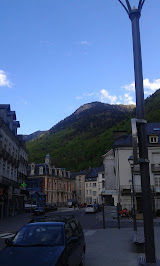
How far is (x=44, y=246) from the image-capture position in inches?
212

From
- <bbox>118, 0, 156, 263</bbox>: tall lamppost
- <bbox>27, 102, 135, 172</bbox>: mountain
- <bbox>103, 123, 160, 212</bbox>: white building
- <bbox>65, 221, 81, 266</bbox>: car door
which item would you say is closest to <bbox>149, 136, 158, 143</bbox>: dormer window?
<bbox>103, 123, 160, 212</bbox>: white building

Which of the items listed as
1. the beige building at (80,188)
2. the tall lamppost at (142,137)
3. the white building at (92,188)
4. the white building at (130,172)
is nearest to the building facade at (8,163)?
the white building at (130,172)

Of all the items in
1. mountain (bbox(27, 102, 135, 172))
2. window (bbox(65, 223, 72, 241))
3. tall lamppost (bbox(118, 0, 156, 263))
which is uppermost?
mountain (bbox(27, 102, 135, 172))

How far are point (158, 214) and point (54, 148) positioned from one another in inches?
5318

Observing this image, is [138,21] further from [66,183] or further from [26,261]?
[66,183]

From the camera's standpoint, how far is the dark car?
450 cm

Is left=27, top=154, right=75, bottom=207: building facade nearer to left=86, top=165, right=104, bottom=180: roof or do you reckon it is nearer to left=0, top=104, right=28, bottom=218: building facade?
left=86, top=165, right=104, bottom=180: roof

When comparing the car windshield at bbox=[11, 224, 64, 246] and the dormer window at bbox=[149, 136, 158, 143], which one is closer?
the car windshield at bbox=[11, 224, 64, 246]

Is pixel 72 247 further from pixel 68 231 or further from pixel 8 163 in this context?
pixel 8 163

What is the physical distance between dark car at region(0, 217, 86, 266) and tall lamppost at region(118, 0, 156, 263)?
1667 mm

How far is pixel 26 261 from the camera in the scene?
4422 mm

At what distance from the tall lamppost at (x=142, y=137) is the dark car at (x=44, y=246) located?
5.47 ft

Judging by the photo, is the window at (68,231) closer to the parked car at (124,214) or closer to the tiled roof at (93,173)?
the parked car at (124,214)

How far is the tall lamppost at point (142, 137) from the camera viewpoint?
4469 mm
